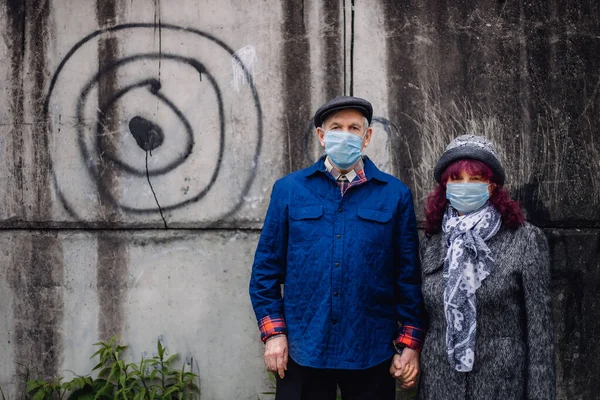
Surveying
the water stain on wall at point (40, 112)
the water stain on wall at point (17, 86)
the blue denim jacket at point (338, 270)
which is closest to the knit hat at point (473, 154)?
the blue denim jacket at point (338, 270)

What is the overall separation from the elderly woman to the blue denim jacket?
7.4 inches

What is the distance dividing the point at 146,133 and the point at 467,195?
77.8 inches

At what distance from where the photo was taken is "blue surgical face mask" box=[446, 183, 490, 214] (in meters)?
2.49

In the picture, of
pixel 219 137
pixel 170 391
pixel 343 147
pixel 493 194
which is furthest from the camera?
pixel 219 137

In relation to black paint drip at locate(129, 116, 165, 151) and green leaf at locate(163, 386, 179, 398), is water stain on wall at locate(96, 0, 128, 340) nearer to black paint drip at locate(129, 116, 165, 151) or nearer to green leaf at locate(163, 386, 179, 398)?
black paint drip at locate(129, 116, 165, 151)

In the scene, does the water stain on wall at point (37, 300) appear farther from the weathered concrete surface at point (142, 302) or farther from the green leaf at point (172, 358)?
the green leaf at point (172, 358)

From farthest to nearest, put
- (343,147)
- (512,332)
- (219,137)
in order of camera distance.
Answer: (219,137) < (343,147) < (512,332)

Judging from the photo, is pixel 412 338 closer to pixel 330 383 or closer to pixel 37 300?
pixel 330 383

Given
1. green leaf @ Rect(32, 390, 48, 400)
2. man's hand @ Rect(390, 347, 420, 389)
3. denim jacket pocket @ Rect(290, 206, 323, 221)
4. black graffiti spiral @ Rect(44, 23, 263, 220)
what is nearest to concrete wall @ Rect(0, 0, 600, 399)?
black graffiti spiral @ Rect(44, 23, 263, 220)

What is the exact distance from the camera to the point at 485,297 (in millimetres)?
2420

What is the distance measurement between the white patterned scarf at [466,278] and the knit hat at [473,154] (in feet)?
0.56

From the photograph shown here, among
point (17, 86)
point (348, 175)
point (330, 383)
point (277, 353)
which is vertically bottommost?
point (330, 383)

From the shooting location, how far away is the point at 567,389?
360 centimetres

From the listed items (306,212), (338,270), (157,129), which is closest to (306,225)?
(306,212)
